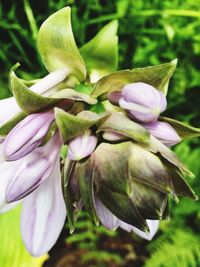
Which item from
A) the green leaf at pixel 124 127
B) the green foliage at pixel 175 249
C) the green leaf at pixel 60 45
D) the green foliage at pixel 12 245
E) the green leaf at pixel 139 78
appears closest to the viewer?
the green leaf at pixel 124 127

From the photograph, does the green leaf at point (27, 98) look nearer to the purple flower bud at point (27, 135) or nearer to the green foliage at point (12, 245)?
the purple flower bud at point (27, 135)

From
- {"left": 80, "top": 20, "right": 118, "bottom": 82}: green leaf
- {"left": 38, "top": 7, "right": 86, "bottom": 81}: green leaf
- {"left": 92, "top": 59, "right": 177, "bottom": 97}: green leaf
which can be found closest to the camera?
{"left": 92, "top": 59, "right": 177, "bottom": 97}: green leaf

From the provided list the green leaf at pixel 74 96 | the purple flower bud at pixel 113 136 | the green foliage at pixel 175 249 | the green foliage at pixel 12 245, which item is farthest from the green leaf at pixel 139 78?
the green foliage at pixel 175 249

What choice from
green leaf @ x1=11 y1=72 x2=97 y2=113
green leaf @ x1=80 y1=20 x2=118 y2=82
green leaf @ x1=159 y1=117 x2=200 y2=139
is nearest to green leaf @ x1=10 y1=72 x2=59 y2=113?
green leaf @ x1=11 y1=72 x2=97 y2=113

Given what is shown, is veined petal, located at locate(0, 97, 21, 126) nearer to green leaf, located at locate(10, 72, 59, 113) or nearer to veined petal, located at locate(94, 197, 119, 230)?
green leaf, located at locate(10, 72, 59, 113)

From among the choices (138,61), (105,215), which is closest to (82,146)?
(105,215)
